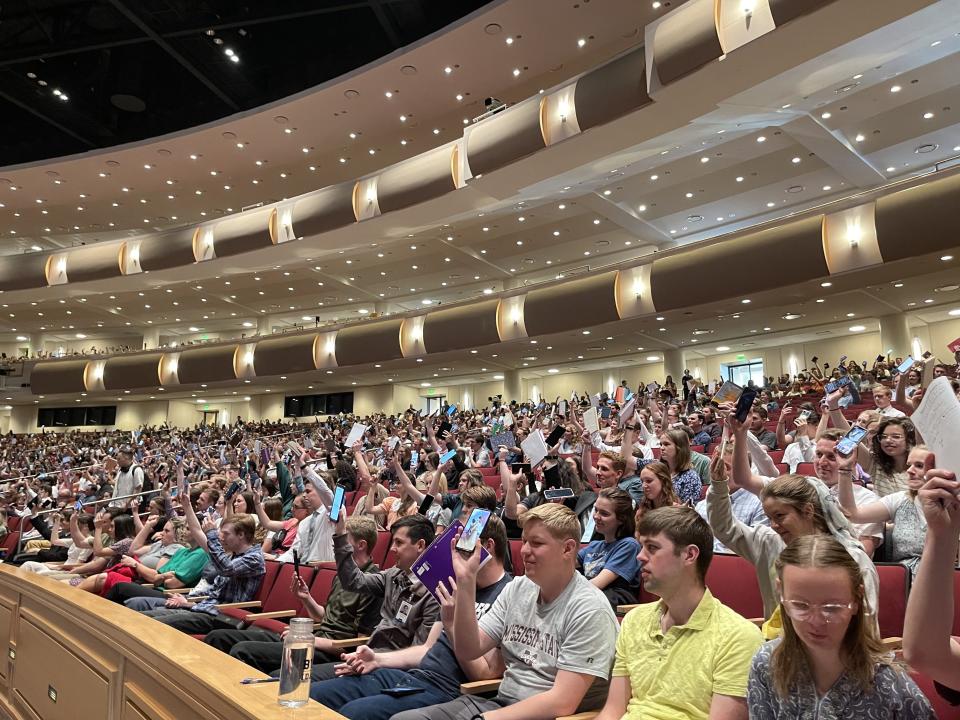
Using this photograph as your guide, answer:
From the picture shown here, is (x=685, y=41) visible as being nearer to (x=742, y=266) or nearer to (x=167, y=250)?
(x=742, y=266)

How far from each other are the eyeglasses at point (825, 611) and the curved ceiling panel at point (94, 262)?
19924 millimetres

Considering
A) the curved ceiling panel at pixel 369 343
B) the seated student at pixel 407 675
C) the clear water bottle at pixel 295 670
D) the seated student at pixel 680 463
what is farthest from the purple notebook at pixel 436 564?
the curved ceiling panel at pixel 369 343

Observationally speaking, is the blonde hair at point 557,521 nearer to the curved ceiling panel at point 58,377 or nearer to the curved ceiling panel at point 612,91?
the curved ceiling panel at point 612,91

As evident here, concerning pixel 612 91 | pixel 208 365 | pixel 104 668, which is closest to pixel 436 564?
pixel 104 668

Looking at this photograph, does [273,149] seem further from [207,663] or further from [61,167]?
[207,663]

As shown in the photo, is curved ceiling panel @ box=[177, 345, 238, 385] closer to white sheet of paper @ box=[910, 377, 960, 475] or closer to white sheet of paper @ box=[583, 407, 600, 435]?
white sheet of paper @ box=[583, 407, 600, 435]

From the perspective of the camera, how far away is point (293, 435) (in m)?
17.4

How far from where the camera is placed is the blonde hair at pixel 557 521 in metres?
2.06

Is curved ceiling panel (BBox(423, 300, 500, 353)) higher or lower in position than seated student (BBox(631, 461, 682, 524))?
higher

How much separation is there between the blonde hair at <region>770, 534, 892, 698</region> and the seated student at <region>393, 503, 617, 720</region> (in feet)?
2.22

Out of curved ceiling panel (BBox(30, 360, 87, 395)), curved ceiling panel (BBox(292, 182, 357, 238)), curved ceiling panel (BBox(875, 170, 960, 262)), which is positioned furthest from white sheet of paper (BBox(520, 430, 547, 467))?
curved ceiling panel (BBox(30, 360, 87, 395))

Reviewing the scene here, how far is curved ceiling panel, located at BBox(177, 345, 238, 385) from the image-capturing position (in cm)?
2058

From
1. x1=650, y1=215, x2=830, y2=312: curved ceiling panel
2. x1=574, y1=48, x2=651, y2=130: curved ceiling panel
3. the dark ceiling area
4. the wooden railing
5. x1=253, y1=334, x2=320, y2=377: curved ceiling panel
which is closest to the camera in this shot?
the wooden railing

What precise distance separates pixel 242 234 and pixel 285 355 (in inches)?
162
